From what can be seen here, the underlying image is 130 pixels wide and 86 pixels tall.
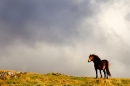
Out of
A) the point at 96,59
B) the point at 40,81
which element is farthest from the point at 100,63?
the point at 40,81

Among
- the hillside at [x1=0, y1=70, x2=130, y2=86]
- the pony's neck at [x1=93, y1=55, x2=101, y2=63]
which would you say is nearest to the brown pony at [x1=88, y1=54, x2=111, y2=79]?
the pony's neck at [x1=93, y1=55, x2=101, y2=63]

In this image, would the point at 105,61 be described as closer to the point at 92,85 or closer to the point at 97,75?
the point at 97,75

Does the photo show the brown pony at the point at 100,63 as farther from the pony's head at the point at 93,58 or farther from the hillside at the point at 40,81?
the hillside at the point at 40,81

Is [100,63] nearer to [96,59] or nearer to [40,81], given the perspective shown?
[96,59]

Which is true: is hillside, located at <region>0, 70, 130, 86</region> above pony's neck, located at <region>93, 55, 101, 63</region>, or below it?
below

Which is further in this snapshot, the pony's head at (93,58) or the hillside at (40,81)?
the pony's head at (93,58)

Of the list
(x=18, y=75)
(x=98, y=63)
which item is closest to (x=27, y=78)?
(x=18, y=75)

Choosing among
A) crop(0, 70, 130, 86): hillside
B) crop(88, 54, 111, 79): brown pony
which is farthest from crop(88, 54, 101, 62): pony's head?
crop(0, 70, 130, 86): hillside

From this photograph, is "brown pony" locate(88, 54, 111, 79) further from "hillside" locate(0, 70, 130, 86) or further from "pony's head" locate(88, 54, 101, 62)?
"hillside" locate(0, 70, 130, 86)

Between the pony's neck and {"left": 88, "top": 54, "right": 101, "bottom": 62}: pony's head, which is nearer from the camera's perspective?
the pony's neck

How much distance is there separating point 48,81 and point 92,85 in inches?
222

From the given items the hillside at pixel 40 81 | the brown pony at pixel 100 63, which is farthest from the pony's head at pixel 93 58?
the hillside at pixel 40 81

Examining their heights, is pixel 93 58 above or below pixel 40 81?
above

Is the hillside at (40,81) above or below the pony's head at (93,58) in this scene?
below
